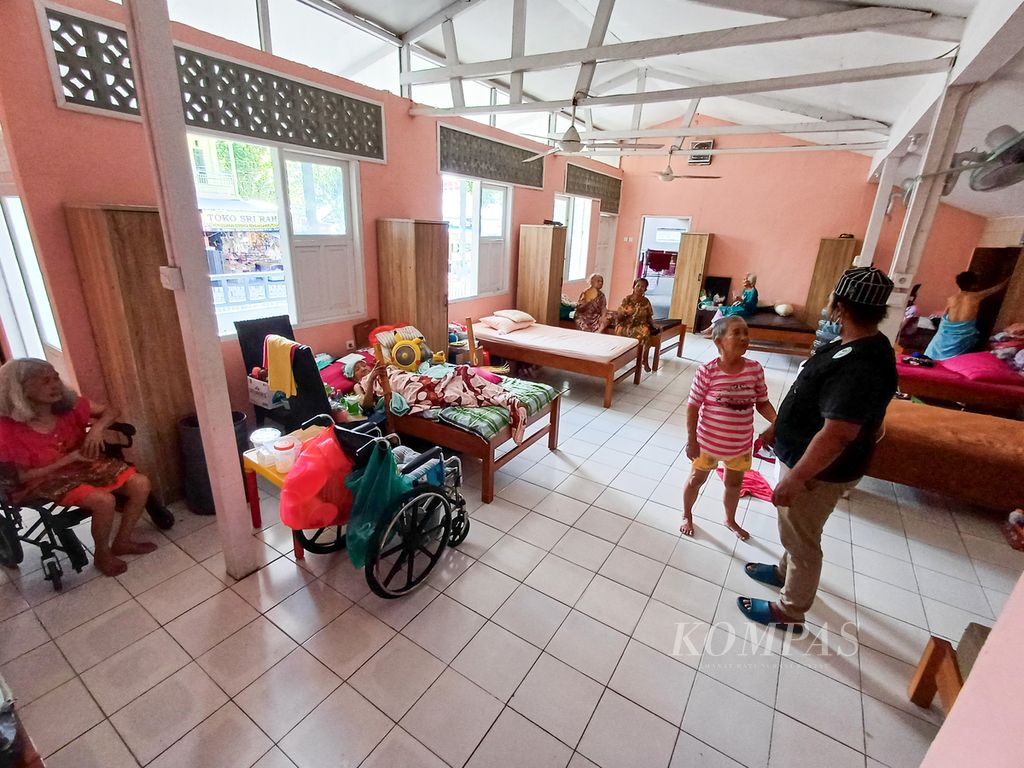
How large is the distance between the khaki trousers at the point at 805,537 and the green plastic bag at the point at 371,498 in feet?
5.59

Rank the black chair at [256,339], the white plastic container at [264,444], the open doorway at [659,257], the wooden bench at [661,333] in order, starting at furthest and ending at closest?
the open doorway at [659,257] < the wooden bench at [661,333] < the black chair at [256,339] < the white plastic container at [264,444]

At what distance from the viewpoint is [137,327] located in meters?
2.56

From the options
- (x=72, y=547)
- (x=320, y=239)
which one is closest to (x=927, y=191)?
(x=320, y=239)

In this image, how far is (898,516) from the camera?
310 cm

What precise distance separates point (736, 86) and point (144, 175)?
4.00 m

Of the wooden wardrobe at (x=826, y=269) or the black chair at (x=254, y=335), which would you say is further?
the wooden wardrobe at (x=826, y=269)

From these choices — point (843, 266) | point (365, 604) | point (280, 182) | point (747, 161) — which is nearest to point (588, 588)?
point (365, 604)

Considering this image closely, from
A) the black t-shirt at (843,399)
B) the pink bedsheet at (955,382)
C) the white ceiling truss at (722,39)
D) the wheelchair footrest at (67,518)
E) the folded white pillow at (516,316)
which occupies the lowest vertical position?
the wheelchair footrest at (67,518)

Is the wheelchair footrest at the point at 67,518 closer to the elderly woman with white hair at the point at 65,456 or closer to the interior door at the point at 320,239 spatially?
the elderly woman with white hair at the point at 65,456

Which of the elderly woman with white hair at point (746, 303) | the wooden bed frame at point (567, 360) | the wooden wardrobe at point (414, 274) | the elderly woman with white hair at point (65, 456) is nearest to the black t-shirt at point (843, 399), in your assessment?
the wooden bed frame at point (567, 360)

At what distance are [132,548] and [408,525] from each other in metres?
1.59

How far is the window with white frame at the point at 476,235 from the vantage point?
18.8 ft

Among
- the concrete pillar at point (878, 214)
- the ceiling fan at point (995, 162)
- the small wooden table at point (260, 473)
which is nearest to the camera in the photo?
the small wooden table at point (260, 473)

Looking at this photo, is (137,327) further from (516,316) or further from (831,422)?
(516,316)
